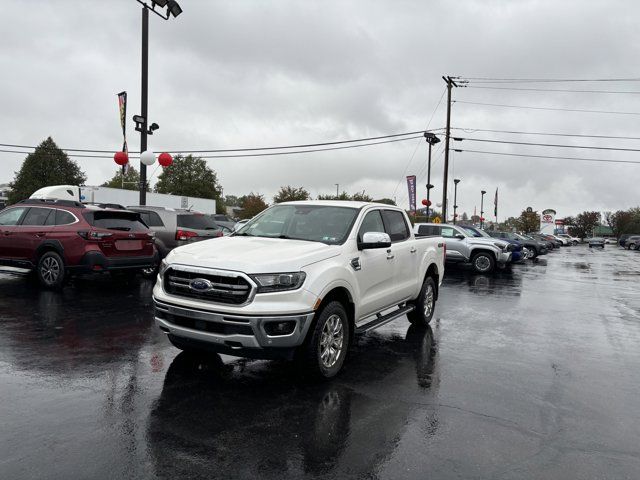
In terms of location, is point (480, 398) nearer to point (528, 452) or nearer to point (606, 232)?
point (528, 452)

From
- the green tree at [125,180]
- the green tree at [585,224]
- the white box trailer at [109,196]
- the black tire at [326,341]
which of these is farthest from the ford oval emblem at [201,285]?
the green tree at [585,224]

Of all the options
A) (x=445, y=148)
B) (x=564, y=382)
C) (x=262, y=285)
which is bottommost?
(x=564, y=382)

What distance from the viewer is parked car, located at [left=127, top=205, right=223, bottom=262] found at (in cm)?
1223

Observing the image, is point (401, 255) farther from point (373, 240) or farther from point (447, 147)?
point (447, 147)

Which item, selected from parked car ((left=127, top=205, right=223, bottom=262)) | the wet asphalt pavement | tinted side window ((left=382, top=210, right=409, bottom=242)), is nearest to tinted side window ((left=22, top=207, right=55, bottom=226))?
parked car ((left=127, top=205, right=223, bottom=262))

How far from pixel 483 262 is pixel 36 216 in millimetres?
14520

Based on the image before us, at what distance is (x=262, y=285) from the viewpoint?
443 cm

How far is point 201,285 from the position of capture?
4.54m

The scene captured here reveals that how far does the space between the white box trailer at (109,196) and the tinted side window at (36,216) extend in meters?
9.35

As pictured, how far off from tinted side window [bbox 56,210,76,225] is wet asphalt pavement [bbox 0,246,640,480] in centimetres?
247

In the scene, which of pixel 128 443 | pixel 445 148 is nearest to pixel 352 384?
pixel 128 443

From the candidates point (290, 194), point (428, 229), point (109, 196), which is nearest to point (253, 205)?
point (290, 194)

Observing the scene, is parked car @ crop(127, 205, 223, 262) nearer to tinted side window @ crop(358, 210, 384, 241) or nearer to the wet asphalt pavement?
the wet asphalt pavement

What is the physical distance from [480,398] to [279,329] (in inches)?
80.1
